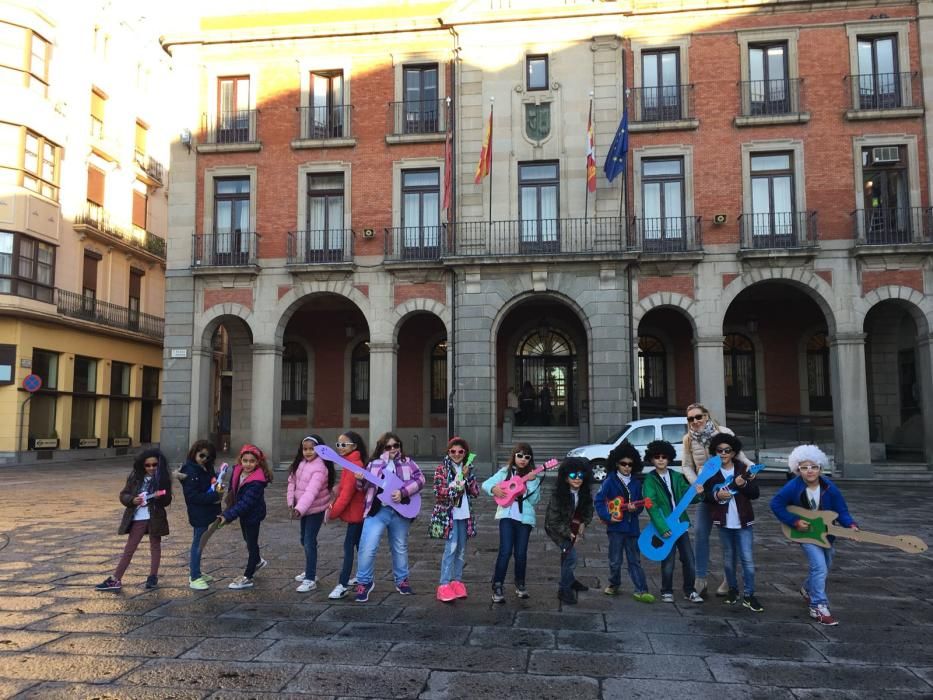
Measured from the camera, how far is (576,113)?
20938 mm

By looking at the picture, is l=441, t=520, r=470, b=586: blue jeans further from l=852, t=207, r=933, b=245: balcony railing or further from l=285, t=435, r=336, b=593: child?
l=852, t=207, r=933, b=245: balcony railing

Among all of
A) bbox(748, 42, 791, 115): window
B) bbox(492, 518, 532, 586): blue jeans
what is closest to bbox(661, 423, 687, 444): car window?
bbox(748, 42, 791, 115): window

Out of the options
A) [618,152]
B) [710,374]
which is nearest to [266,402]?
[618,152]

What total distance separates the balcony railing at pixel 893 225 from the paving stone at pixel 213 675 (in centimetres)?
1981

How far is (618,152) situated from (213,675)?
16.9 m

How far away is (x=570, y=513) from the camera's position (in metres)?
6.86

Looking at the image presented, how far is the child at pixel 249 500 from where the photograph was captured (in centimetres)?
728

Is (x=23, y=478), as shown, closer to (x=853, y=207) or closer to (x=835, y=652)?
(x=835, y=652)

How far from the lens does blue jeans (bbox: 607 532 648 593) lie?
695 cm

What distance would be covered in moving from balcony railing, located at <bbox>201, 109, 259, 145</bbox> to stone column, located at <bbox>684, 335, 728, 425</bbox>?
50.0ft

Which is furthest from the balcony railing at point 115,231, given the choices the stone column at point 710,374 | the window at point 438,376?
the stone column at point 710,374

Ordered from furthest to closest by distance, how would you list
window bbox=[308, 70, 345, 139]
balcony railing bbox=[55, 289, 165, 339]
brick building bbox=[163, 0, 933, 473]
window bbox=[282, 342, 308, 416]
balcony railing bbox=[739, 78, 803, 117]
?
balcony railing bbox=[55, 289, 165, 339], window bbox=[282, 342, 308, 416], window bbox=[308, 70, 345, 139], balcony railing bbox=[739, 78, 803, 117], brick building bbox=[163, 0, 933, 473]

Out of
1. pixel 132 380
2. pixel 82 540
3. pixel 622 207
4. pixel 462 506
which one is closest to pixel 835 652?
pixel 462 506

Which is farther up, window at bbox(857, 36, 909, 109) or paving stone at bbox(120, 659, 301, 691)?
window at bbox(857, 36, 909, 109)
